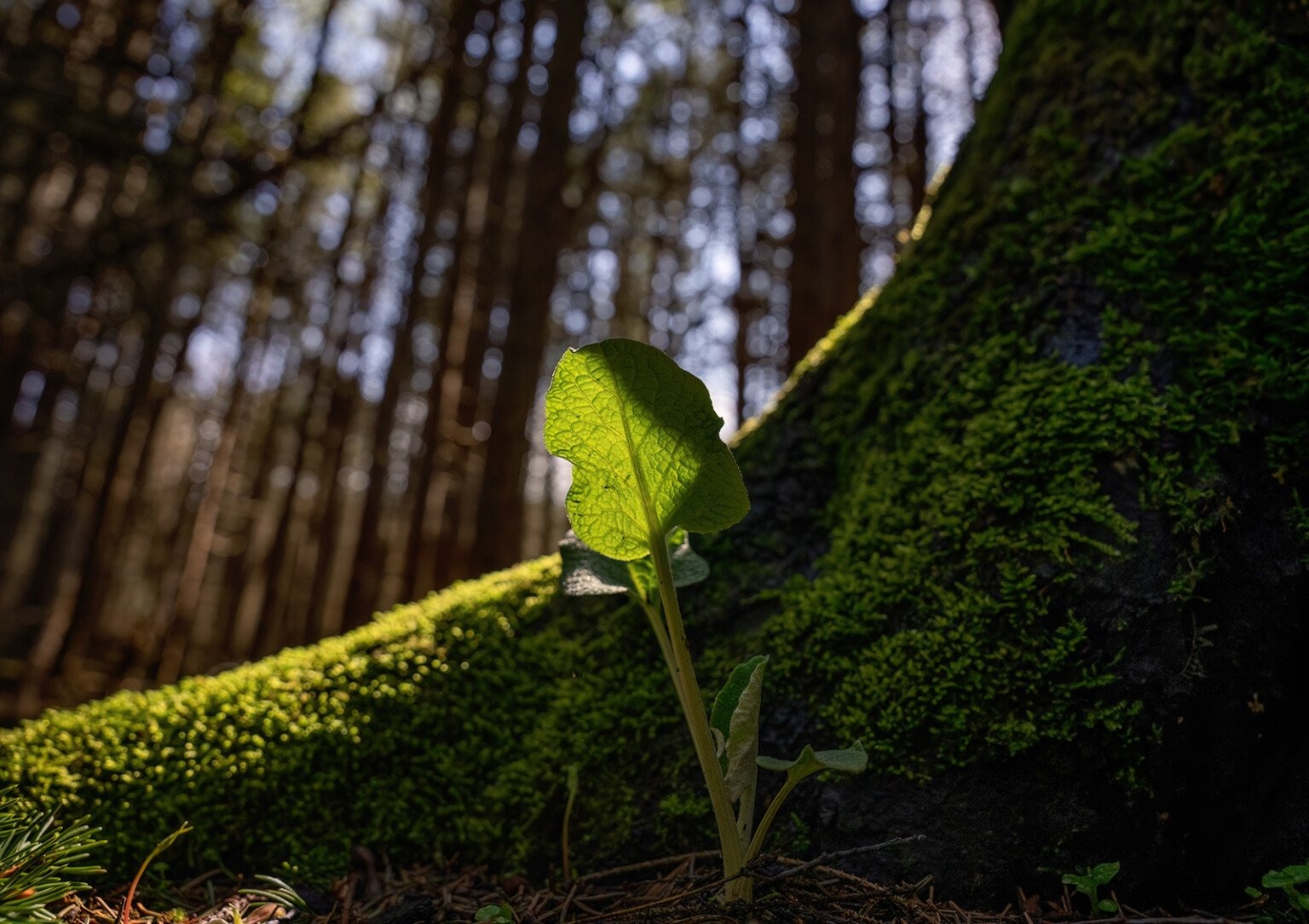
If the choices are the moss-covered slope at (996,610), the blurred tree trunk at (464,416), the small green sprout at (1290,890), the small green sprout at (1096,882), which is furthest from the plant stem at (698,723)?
the blurred tree trunk at (464,416)

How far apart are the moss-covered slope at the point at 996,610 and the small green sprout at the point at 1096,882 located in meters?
0.06

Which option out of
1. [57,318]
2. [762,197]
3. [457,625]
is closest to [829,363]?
[457,625]

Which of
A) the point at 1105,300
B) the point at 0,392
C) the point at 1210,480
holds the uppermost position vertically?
the point at 0,392

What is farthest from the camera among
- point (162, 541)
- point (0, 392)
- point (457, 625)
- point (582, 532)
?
point (162, 541)

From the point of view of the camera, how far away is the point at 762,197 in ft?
48.4

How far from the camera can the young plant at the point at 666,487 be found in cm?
112

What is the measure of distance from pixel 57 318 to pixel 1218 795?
13450mm

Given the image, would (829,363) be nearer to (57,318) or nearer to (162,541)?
(57,318)

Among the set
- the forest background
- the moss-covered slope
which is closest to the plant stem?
the moss-covered slope

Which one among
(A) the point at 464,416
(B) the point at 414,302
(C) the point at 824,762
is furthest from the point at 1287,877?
(B) the point at 414,302

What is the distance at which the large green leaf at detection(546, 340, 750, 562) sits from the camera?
3.68 feet

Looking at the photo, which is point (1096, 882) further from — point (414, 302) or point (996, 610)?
point (414, 302)

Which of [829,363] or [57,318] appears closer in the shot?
[829,363]

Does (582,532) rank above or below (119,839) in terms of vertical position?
above
